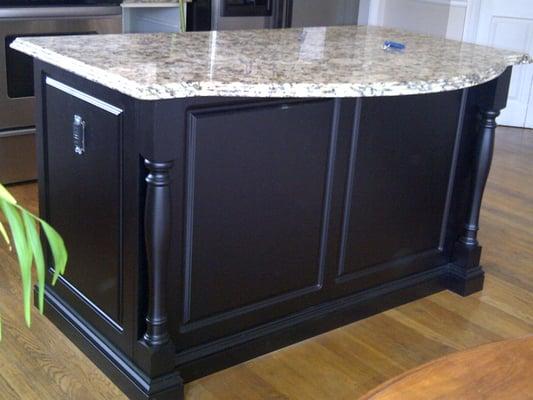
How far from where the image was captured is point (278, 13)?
4387 mm


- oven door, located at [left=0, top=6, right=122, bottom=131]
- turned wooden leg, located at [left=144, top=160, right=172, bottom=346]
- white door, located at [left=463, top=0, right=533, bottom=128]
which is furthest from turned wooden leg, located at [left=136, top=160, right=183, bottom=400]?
white door, located at [left=463, top=0, right=533, bottom=128]

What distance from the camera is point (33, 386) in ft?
7.01

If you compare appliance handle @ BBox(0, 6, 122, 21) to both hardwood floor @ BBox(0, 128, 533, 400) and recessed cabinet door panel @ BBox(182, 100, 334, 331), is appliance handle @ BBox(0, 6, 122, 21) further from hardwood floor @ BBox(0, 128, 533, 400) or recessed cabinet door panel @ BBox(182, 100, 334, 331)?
recessed cabinet door panel @ BBox(182, 100, 334, 331)

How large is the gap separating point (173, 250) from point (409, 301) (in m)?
1.10

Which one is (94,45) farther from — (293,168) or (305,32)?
(305,32)

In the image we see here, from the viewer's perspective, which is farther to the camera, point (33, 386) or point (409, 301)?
point (409, 301)

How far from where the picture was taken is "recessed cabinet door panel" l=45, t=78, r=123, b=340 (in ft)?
6.72

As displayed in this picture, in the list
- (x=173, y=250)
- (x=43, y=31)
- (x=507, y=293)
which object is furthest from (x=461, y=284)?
(x=43, y=31)

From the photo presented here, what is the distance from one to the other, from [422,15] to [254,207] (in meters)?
3.69

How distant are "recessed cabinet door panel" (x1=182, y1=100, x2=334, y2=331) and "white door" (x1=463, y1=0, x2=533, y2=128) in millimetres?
3348

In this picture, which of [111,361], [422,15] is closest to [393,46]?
[111,361]

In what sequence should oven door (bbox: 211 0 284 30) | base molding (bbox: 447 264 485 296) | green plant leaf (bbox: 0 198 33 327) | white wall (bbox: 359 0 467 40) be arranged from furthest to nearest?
1. white wall (bbox: 359 0 467 40)
2. oven door (bbox: 211 0 284 30)
3. base molding (bbox: 447 264 485 296)
4. green plant leaf (bbox: 0 198 33 327)

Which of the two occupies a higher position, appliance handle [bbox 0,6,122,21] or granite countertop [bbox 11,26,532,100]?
granite countertop [bbox 11,26,532,100]

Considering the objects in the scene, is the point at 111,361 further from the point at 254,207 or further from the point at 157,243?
the point at 254,207
